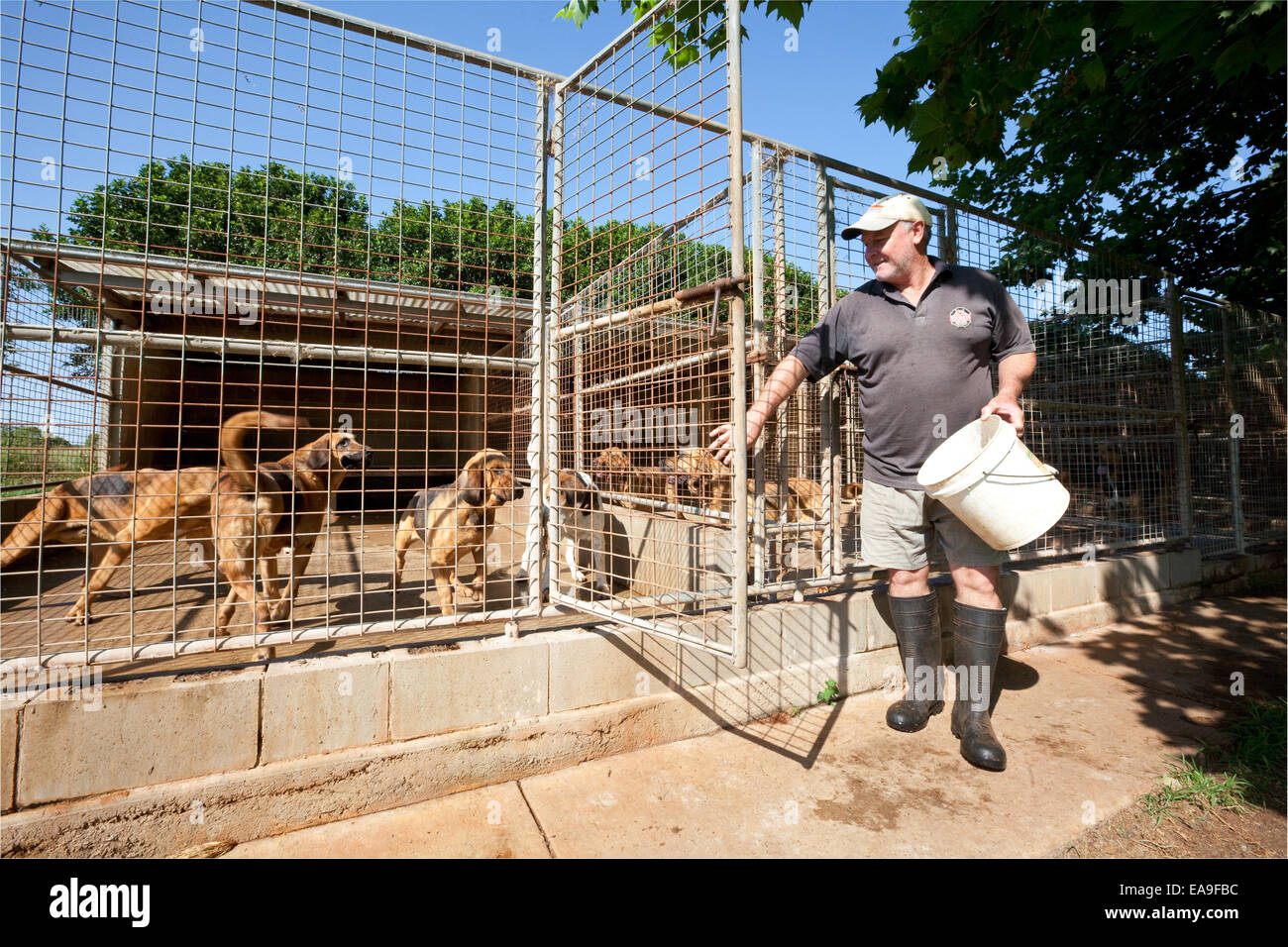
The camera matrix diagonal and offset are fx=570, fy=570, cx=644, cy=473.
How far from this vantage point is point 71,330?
2.17 metres

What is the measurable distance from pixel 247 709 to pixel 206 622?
2.45 metres

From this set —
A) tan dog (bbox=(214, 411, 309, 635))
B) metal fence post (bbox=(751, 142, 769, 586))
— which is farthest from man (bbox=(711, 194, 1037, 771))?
tan dog (bbox=(214, 411, 309, 635))

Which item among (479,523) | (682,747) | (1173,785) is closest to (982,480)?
(1173,785)

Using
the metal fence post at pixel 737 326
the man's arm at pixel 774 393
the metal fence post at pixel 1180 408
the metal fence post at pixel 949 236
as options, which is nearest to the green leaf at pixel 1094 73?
the metal fence post at pixel 949 236

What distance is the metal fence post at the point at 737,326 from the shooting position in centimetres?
217

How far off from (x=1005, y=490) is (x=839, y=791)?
152 cm

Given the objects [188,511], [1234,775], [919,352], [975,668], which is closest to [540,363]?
[919,352]

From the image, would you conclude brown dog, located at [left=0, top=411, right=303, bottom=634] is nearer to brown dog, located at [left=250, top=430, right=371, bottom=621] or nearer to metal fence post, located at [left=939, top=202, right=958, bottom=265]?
brown dog, located at [left=250, top=430, right=371, bottom=621]

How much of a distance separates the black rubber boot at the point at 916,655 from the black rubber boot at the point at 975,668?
0.43ft

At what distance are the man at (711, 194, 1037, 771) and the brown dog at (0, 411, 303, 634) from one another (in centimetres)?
275

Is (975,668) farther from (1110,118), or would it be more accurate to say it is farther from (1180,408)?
(1110,118)

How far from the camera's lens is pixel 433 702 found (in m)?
2.55

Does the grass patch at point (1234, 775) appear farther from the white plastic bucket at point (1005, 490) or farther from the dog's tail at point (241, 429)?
the dog's tail at point (241, 429)
